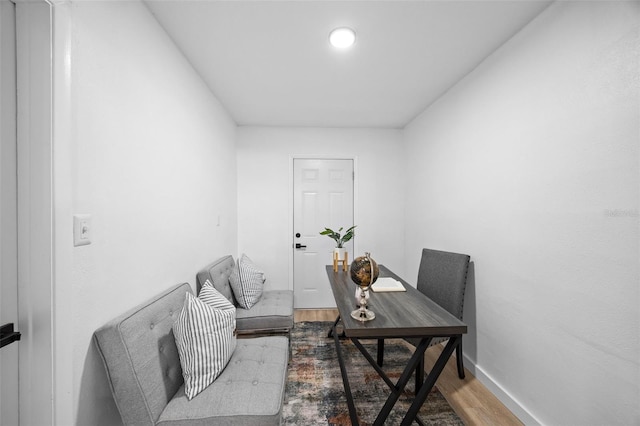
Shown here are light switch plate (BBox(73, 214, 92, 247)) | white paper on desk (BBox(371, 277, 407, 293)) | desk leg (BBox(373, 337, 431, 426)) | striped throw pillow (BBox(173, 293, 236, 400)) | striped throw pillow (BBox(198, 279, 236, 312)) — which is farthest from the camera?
white paper on desk (BBox(371, 277, 407, 293))

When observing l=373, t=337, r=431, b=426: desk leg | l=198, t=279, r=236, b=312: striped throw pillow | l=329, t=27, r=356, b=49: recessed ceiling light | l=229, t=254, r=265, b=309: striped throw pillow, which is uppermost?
l=329, t=27, r=356, b=49: recessed ceiling light

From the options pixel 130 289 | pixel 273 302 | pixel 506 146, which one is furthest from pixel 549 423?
pixel 130 289

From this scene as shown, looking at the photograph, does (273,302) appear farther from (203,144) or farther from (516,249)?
(516,249)

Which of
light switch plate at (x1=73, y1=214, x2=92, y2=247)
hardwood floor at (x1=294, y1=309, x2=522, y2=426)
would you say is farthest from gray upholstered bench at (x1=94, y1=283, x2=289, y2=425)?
hardwood floor at (x1=294, y1=309, x2=522, y2=426)

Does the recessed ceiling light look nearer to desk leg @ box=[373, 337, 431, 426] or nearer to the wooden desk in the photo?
the wooden desk

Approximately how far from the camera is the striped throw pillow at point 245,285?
2.46 m

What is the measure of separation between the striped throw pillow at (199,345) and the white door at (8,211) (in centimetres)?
55

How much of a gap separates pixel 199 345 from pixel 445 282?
1.82 metres

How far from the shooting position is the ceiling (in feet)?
4.89

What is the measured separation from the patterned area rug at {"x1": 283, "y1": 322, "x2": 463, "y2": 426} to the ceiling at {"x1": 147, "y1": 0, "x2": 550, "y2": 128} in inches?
95.8

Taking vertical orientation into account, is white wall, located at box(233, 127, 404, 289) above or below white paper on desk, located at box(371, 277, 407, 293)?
above

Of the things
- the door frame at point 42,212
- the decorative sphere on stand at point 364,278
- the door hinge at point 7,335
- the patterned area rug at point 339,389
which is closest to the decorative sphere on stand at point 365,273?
the decorative sphere on stand at point 364,278

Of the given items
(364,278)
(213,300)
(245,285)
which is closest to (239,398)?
(213,300)

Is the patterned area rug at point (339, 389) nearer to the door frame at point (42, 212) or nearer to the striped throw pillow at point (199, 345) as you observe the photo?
the striped throw pillow at point (199, 345)
